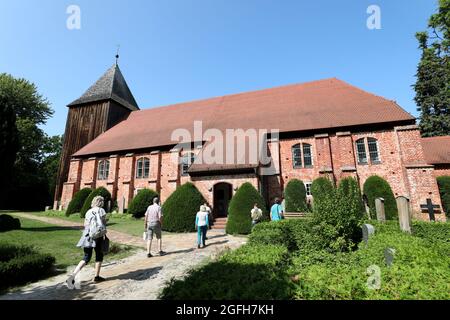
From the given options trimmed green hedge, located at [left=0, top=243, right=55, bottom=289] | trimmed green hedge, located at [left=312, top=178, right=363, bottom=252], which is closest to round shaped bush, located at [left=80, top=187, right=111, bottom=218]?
trimmed green hedge, located at [left=0, top=243, right=55, bottom=289]

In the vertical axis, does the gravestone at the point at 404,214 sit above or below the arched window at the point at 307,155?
below

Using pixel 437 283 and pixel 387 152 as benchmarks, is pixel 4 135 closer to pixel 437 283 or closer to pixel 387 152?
pixel 437 283

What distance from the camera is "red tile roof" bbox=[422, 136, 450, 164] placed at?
20775mm

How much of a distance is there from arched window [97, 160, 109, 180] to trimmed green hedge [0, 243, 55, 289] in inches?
789

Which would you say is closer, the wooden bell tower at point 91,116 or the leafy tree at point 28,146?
the wooden bell tower at point 91,116

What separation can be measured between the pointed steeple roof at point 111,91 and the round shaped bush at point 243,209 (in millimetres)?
24652

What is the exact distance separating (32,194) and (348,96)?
46551 millimetres

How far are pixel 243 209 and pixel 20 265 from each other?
991 cm

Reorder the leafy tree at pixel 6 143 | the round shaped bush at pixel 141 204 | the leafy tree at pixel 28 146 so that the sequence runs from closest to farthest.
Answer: the leafy tree at pixel 6 143, the round shaped bush at pixel 141 204, the leafy tree at pixel 28 146

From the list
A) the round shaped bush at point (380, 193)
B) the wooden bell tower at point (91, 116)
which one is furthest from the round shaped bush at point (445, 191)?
the wooden bell tower at point (91, 116)

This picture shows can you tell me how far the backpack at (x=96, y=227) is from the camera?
18.6ft

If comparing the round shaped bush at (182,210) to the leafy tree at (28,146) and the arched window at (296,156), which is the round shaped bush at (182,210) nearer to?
the arched window at (296,156)
